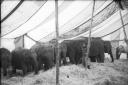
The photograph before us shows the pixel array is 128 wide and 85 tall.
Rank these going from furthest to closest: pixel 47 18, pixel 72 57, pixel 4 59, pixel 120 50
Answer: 1. pixel 120 50
2. pixel 72 57
3. pixel 47 18
4. pixel 4 59

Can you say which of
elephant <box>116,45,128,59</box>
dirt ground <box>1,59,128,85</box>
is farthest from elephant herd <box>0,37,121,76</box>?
elephant <box>116,45,128,59</box>

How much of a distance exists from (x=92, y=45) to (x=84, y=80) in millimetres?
3470

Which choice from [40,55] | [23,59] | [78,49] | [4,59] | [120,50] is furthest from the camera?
[120,50]

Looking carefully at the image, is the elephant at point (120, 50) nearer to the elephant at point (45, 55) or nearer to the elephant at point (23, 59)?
the elephant at point (45, 55)

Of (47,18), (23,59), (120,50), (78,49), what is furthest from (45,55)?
(120,50)

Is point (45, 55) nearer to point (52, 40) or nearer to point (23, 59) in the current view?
point (23, 59)

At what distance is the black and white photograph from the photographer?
4.71 meters

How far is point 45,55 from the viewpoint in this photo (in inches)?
243

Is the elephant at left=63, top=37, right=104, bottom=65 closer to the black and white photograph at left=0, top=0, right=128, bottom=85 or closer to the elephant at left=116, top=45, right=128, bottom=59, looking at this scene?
the black and white photograph at left=0, top=0, right=128, bottom=85

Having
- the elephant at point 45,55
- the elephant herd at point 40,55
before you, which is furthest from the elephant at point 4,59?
the elephant at point 45,55

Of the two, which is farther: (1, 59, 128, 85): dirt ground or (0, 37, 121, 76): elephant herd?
(0, 37, 121, 76): elephant herd

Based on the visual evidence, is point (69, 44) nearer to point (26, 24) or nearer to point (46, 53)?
point (46, 53)

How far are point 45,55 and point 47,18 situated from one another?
1.38 metres

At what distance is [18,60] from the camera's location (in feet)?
18.4
